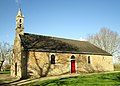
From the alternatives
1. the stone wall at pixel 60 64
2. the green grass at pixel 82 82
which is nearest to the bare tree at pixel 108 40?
the stone wall at pixel 60 64

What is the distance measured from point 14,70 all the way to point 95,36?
Answer: 33.6 metres

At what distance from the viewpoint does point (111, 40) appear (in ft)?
161

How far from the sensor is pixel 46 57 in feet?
85.6

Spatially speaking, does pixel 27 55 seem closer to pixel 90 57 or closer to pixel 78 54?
pixel 78 54

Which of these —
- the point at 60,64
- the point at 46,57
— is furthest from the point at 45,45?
the point at 60,64

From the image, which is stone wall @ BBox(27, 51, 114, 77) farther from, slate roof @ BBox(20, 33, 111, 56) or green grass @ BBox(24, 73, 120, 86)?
green grass @ BBox(24, 73, 120, 86)

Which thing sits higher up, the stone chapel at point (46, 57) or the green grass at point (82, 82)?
the stone chapel at point (46, 57)

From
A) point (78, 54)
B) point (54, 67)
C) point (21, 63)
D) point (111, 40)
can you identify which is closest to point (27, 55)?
point (21, 63)

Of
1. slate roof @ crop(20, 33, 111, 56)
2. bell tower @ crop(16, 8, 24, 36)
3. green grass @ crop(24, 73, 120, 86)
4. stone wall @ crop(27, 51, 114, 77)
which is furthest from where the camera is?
bell tower @ crop(16, 8, 24, 36)

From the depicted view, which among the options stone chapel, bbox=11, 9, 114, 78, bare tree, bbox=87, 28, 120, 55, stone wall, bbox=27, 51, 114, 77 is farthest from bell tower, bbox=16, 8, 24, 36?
bare tree, bbox=87, 28, 120, 55

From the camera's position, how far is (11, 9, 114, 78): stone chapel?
2442cm

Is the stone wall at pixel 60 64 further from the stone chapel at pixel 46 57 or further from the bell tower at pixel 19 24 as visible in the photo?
the bell tower at pixel 19 24

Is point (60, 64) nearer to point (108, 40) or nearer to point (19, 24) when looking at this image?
point (19, 24)

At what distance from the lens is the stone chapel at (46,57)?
24422mm
